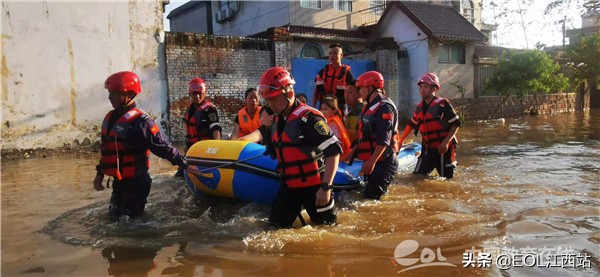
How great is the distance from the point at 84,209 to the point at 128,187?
1.30 m

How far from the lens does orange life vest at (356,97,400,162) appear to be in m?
4.43

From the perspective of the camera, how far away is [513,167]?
7051 mm

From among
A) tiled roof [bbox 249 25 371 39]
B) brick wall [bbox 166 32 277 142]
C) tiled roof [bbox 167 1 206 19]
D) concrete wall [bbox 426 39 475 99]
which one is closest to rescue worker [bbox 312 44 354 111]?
brick wall [bbox 166 32 277 142]

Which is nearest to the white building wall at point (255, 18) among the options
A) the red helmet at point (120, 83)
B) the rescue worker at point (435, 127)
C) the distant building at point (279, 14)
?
the distant building at point (279, 14)

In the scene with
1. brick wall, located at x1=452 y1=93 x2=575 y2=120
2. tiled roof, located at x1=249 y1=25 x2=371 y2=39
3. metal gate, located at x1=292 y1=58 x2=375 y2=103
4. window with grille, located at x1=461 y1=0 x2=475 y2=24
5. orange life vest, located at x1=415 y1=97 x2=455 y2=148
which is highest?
window with grille, located at x1=461 y1=0 x2=475 y2=24

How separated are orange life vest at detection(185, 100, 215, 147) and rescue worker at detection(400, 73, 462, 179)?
237cm

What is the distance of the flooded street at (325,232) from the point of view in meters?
3.03

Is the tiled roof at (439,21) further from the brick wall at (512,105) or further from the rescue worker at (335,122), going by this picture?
the rescue worker at (335,122)

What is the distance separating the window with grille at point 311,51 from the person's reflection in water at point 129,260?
45.2ft

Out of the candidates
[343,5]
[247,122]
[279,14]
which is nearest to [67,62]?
[247,122]

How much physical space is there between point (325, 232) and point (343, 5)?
18.2 metres

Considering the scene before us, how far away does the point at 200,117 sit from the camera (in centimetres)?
563

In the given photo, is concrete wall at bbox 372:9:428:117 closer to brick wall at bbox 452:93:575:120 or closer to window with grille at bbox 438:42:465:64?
window with grille at bbox 438:42:465:64

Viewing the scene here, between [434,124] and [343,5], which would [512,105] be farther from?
[434,124]
